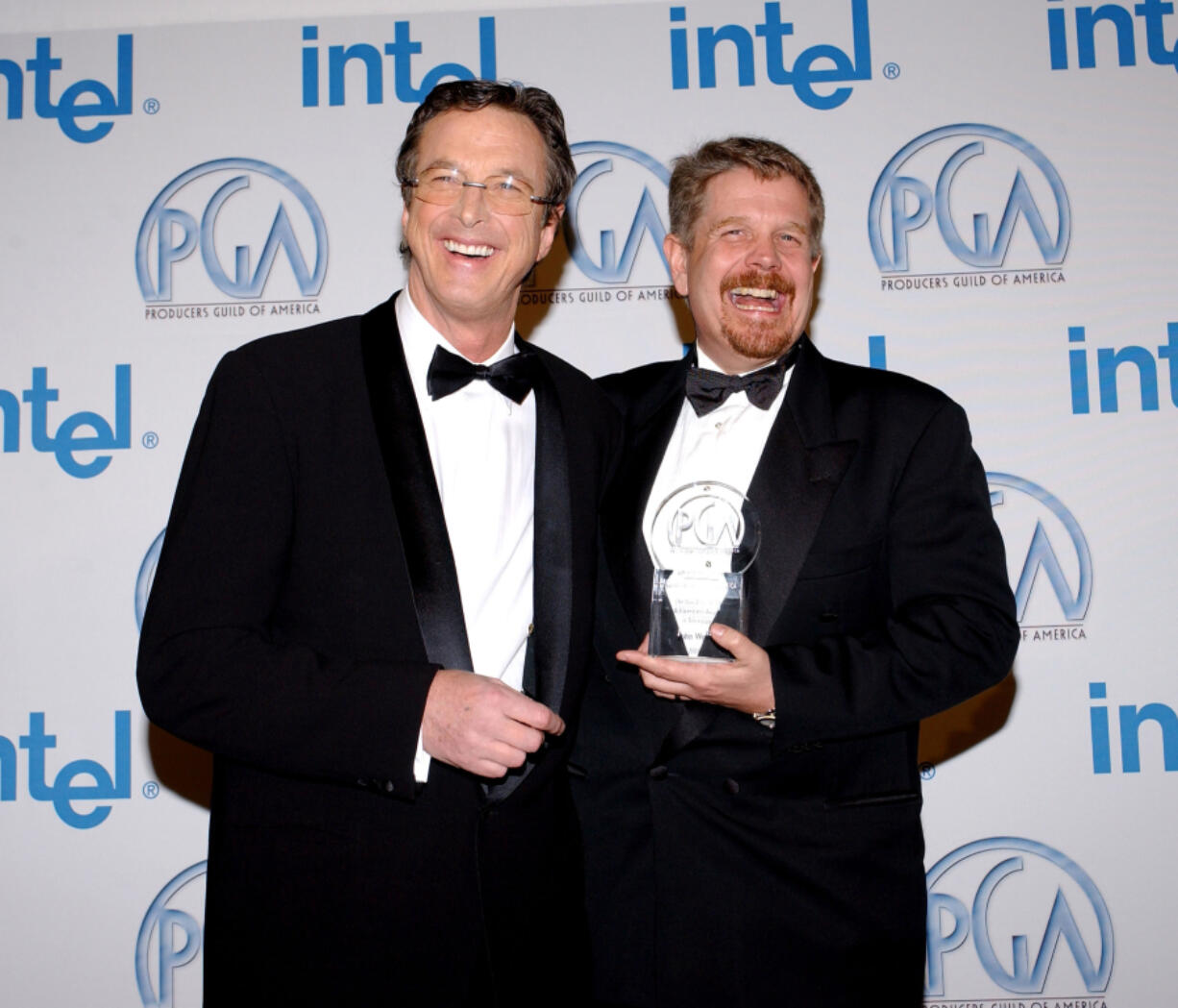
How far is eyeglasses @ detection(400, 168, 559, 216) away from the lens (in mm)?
2004

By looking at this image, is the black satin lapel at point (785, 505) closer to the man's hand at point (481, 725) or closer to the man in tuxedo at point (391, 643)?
the man in tuxedo at point (391, 643)

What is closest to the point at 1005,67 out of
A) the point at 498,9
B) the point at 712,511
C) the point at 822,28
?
the point at 822,28

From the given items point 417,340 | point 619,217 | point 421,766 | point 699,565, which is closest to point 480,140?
point 417,340

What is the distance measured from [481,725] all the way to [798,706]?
0.61 m

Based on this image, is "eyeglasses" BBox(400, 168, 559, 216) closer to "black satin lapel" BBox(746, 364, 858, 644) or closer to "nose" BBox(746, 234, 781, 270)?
"nose" BBox(746, 234, 781, 270)

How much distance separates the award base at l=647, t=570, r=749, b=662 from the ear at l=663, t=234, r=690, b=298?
0.85 m

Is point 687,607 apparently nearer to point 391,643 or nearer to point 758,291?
point 391,643

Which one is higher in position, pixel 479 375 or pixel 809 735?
pixel 479 375

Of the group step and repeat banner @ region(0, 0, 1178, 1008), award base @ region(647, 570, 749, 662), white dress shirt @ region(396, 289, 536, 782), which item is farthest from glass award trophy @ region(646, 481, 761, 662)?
step and repeat banner @ region(0, 0, 1178, 1008)

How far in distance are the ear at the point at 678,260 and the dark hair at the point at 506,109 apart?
1.34 ft

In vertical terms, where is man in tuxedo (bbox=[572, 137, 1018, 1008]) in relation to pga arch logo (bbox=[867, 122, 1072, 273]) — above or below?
below

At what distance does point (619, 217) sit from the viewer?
11.1 ft

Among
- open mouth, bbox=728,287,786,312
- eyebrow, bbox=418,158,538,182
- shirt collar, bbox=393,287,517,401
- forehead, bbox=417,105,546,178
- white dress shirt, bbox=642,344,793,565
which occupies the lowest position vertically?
white dress shirt, bbox=642,344,793,565

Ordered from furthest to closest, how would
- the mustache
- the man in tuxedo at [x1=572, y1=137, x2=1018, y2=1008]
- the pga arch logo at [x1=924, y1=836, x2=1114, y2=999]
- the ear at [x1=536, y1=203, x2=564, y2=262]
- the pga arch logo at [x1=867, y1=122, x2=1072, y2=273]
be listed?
the pga arch logo at [x1=867, y1=122, x2=1072, y2=273] < the pga arch logo at [x1=924, y1=836, x2=1114, y2=999] < the mustache < the ear at [x1=536, y1=203, x2=564, y2=262] < the man in tuxedo at [x1=572, y1=137, x2=1018, y2=1008]
